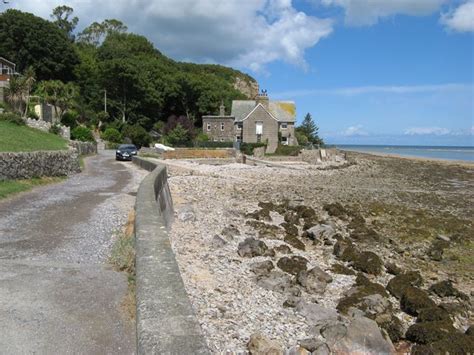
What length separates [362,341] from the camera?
22.0 feet

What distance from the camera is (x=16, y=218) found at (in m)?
10.3

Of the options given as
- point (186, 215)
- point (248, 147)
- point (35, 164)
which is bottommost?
point (186, 215)

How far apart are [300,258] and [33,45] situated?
75848mm

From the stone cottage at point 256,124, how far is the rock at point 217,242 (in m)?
54.2

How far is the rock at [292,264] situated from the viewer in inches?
403

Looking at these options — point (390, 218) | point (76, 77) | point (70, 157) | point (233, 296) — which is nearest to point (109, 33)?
point (76, 77)

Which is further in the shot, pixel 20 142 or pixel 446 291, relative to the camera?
pixel 20 142

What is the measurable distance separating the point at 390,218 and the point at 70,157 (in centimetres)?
1556

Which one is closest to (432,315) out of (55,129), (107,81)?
(55,129)

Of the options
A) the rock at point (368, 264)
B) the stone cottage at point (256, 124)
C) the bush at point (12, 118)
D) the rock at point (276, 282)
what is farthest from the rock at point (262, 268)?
the stone cottage at point (256, 124)

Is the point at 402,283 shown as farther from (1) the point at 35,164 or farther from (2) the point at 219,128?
(2) the point at 219,128

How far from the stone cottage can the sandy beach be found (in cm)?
4056

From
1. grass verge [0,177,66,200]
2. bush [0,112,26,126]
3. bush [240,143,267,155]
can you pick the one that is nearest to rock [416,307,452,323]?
grass verge [0,177,66,200]

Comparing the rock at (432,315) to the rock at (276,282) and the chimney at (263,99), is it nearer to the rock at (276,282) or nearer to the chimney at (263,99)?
the rock at (276,282)
